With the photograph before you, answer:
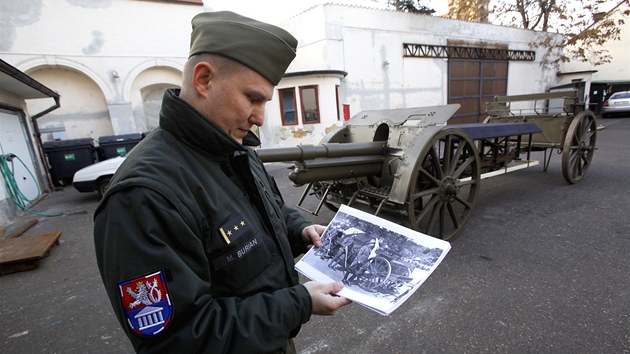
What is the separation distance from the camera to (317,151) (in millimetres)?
3352

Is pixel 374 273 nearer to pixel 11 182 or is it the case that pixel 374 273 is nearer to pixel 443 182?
pixel 443 182

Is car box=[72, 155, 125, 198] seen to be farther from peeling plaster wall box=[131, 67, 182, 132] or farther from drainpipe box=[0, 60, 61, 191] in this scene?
peeling plaster wall box=[131, 67, 182, 132]

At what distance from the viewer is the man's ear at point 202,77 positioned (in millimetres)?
915

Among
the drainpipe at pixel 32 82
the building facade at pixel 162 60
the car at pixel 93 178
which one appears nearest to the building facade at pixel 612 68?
the building facade at pixel 162 60

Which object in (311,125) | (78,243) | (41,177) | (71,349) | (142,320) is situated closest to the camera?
(142,320)

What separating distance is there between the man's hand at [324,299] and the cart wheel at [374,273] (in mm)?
178

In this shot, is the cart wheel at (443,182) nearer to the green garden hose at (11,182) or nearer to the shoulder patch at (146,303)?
the shoulder patch at (146,303)

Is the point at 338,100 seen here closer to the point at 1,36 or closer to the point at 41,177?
the point at 41,177

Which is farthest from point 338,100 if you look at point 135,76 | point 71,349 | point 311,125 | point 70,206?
point 71,349

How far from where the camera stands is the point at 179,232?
0.78 metres

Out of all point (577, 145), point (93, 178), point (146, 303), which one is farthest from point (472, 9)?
point (146, 303)

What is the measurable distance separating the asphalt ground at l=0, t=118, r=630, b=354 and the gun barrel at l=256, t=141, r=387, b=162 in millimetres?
1472

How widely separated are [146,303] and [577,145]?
7508mm

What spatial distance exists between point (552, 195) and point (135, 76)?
41.4 feet
